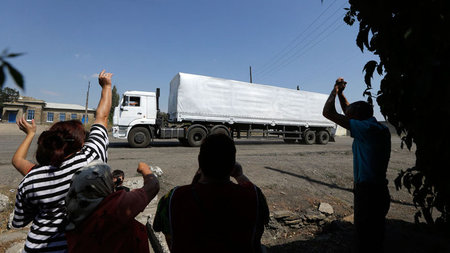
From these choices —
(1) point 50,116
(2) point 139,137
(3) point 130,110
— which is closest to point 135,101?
(3) point 130,110

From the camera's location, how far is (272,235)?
3348 millimetres

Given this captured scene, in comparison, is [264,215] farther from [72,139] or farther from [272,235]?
[272,235]

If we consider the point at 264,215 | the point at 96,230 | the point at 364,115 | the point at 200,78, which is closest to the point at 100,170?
the point at 96,230

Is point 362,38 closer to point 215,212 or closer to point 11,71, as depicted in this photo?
point 215,212

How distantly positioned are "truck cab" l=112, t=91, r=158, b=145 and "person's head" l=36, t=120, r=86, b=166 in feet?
31.9

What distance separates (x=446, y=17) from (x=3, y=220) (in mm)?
5189

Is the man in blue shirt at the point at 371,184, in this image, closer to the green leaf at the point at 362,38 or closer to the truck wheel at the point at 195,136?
the green leaf at the point at 362,38

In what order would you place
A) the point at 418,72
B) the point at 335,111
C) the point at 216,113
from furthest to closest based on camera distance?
the point at 216,113
the point at 335,111
the point at 418,72

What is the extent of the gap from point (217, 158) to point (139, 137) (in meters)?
10.3

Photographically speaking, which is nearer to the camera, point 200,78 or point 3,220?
point 3,220

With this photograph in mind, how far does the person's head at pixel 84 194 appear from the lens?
1164 millimetres

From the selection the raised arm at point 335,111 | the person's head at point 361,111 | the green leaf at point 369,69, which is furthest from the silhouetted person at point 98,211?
the person's head at point 361,111

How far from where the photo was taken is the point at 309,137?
1463 centimetres

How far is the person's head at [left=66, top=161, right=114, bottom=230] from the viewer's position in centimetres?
116
